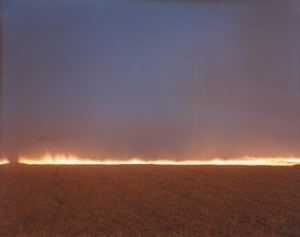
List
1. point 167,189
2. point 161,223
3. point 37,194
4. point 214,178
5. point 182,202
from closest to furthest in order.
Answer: point 161,223, point 182,202, point 37,194, point 167,189, point 214,178

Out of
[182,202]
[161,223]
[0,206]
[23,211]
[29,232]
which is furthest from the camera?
[182,202]

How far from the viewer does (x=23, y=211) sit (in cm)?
801

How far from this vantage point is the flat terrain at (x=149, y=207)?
653 cm

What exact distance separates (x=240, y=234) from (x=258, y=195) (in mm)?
4487

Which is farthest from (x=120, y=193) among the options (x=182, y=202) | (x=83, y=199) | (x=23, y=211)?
(x=23, y=211)

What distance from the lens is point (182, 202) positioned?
9.21m

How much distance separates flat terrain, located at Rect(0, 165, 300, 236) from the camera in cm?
653

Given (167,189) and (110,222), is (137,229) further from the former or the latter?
(167,189)

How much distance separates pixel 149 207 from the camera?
8.51 m

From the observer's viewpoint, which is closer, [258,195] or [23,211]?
[23,211]

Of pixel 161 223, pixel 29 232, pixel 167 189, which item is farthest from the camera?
pixel 167 189

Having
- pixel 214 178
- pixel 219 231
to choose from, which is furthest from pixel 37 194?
pixel 214 178

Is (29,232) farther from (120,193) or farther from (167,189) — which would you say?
(167,189)

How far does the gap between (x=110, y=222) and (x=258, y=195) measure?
16.9 ft
